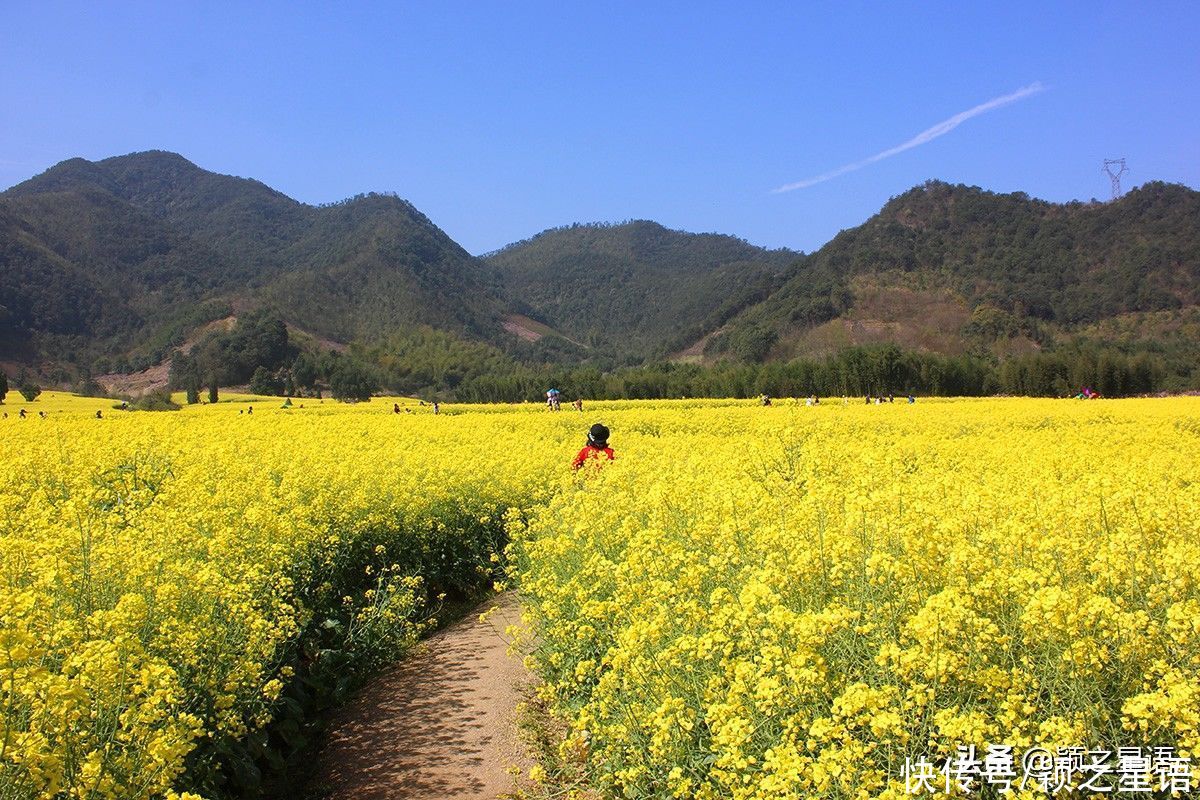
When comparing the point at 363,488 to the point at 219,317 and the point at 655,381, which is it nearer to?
the point at 655,381

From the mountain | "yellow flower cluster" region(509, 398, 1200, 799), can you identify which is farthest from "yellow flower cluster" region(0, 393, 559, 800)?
the mountain

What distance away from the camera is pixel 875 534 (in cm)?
451

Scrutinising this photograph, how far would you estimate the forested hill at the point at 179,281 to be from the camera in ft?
399

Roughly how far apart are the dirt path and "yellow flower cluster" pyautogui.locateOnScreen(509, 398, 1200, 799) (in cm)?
61

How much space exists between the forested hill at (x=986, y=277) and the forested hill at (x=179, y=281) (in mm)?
62091

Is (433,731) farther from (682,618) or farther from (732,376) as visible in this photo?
(732,376)

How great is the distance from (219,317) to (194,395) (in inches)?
2464

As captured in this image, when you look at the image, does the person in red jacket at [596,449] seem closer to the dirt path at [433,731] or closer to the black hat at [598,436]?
the black hat at [598,436]

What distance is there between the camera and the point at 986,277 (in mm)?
132500

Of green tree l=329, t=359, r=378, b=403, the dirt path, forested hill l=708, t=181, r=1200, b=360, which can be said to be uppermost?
forested hill l=708, t=181, r=1200, b=360

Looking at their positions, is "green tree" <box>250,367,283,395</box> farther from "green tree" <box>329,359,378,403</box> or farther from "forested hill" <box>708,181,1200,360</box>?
"forested hill" <box>708,181,1200,360</box>

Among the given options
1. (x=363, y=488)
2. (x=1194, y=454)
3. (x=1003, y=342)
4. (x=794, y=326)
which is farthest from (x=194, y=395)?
(x=1003, y=342)

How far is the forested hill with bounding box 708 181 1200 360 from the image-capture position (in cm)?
11656

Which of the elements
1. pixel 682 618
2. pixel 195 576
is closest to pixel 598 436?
pixel 195 576
